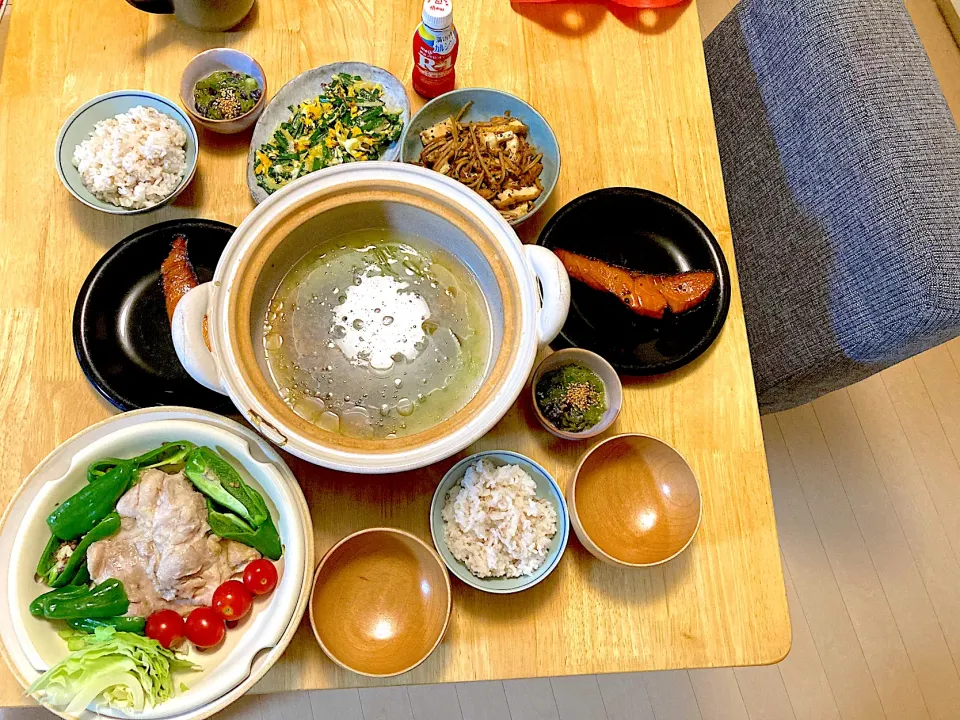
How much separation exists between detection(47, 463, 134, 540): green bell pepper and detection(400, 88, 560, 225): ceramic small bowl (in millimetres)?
876

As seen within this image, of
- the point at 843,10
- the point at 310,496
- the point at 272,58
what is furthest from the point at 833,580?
the point at 272,58

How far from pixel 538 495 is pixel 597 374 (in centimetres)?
29

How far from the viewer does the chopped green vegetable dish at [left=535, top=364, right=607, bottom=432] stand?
A: 1.37 metres

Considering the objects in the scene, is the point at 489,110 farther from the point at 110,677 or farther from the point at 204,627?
the point at 110,677

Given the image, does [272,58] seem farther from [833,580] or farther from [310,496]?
[833,580]

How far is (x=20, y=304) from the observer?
1.42 meters

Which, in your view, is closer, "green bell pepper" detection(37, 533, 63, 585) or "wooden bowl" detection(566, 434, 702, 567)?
"green bell pepper" detection(37, 533, 63, 585)

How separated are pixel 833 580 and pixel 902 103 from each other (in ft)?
5.52

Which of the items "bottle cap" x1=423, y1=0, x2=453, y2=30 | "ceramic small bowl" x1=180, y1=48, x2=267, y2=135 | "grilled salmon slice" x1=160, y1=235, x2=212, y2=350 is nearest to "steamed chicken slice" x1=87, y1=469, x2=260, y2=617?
"grilled salmon slice" x1=160, y1=235, x2=212, y2=350

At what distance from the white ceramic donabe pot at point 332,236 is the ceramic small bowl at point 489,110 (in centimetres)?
32

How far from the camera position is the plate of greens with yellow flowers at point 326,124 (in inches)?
57.6

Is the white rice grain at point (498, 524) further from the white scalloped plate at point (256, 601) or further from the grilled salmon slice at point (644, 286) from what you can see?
the grilled salmon slice at point (644, 286)

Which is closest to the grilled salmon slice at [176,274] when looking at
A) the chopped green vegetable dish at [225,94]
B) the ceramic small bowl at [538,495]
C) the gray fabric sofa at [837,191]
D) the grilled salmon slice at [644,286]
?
the chopped green vegetable dish at [225,94]

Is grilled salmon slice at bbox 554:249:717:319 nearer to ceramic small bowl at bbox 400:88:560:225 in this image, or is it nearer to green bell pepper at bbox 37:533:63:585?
ceramic small bowl at bbox 400:88:560:225
